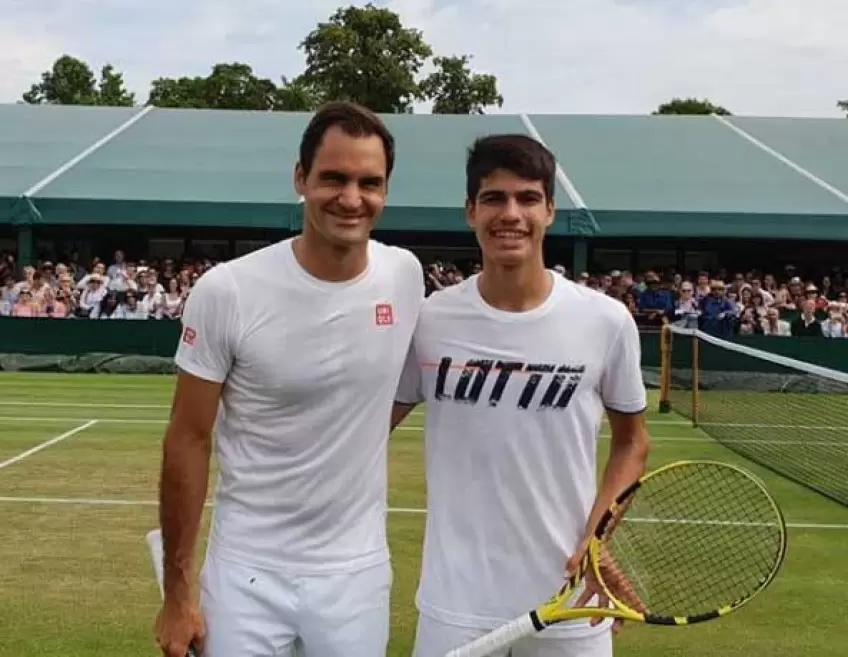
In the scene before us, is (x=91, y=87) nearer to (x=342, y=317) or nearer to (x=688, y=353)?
(x=688, y=353)

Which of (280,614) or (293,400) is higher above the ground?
(293,400)

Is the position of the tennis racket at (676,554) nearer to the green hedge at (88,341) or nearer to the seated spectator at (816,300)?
the green hedge at (88,341)

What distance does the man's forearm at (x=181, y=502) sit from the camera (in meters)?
3.14

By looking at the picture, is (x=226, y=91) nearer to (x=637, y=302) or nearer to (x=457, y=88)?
(x=457, y=88)

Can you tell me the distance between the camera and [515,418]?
331 centimetres

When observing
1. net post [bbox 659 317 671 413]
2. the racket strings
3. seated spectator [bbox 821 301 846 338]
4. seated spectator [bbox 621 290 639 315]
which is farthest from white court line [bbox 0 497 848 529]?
seated spectator [bbox 621 290 639 315]

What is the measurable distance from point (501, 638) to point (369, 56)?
50468mm

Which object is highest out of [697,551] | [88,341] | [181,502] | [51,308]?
[181,502]

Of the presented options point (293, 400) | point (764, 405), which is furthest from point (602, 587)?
point (764, 405)

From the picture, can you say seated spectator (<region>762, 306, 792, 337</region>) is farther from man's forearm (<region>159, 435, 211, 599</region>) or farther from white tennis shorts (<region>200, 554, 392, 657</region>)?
man's forearm (<region>159, 435, 211, 599</region>)

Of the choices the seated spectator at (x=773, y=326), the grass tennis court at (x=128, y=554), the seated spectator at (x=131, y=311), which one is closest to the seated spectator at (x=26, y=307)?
the seated spectator at (x=131, y=311)

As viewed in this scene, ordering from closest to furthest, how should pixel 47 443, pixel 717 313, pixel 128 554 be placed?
pixel 128 554, pixel 47 443, pixel 717 313

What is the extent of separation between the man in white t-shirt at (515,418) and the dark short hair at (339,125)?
35cm

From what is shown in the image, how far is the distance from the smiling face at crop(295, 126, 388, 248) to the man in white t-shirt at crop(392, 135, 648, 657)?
354mm
